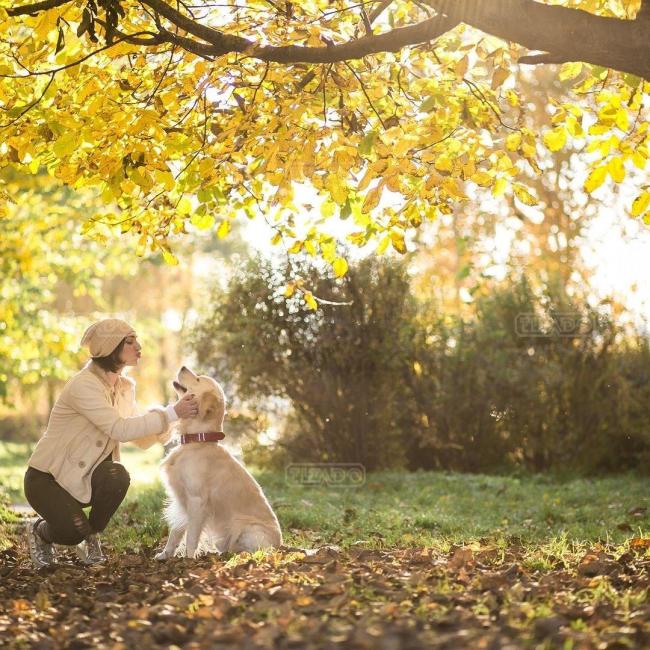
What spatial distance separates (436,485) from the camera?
1069 cm

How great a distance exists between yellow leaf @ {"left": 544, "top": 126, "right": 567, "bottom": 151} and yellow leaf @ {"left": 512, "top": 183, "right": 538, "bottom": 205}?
31 centimetres

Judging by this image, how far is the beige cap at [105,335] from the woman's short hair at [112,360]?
28mm

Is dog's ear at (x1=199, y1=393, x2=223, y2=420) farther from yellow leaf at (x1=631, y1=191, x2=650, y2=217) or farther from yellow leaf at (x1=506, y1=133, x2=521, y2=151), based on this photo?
yellow leaf at (x1=631, y1=191, x2=650, y2=217)

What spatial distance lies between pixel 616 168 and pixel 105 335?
3287mm

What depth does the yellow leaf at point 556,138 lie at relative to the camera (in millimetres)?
5238

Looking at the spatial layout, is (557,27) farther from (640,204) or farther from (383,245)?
(383,245)

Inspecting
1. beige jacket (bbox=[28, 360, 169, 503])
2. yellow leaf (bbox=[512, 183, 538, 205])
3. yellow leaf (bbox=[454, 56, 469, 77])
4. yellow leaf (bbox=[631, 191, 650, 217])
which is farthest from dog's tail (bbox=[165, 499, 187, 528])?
yellow leaf (bbox=[631, 191, 650, 217])

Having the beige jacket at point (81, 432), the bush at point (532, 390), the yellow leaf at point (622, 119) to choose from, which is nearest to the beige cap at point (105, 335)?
the beige jacket at point (81, 432)

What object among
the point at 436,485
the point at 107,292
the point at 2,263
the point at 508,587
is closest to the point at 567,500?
the point at 436,485

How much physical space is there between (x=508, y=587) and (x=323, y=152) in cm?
262

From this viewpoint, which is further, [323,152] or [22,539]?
[22,539]

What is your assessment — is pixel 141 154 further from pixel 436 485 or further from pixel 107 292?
pixel 107 292

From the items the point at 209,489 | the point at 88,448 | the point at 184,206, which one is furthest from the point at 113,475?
the point at 184,206

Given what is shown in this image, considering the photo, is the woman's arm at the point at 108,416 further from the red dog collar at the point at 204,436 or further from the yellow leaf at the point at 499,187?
the yellow leaf at the point at 499,187
